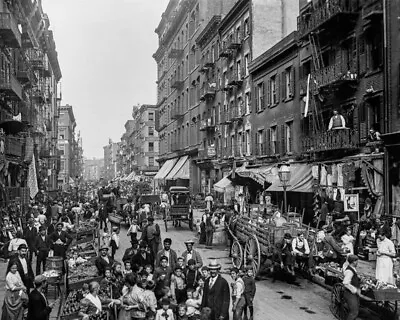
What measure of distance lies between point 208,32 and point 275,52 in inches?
670

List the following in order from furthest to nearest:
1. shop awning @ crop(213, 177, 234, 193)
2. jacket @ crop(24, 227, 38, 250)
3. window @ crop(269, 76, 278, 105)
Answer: shop awning @ crop(213, 177, 234, 193) → window @ crop(269, 76, 278, 105) → jacket @ crop(24, 227, 38, 250)

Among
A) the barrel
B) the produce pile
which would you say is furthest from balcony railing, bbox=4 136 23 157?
the produce pile

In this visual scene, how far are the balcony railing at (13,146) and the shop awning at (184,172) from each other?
23692 millimetres

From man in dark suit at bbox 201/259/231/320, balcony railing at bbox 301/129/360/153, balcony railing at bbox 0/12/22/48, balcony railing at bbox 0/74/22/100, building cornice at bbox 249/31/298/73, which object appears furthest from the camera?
building cornice at bbox 249/31/298/73

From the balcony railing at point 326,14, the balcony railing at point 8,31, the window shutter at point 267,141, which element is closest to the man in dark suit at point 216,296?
the balcony railing at point 326,14

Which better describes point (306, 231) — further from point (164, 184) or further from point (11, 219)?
point (164, 184)

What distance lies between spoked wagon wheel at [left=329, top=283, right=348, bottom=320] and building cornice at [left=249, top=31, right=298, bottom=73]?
64.0 ft

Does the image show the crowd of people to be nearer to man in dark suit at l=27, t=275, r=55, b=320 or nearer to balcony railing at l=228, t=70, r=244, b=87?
man in dark suit at l=27, t=275, r=55, b=320

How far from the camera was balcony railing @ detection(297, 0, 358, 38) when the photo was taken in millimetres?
22641

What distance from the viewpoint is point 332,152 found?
78.0ft

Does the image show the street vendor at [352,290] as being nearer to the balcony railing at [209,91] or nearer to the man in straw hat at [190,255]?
the man in straw hat at [190,255]

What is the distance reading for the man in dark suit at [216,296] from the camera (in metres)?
9.70

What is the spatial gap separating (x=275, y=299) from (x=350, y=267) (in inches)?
158

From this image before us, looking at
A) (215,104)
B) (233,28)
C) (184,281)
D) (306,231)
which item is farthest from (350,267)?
(215,104)
